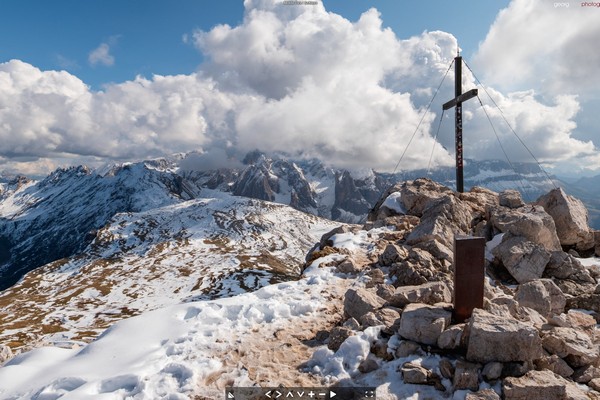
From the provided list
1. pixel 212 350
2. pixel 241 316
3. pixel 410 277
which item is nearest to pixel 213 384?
pixel 212 350

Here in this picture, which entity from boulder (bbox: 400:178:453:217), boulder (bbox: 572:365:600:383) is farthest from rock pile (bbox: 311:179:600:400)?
boulder (bbox: 400:178:453:217)

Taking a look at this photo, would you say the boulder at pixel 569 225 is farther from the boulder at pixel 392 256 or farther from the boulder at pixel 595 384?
the boulder at pixel 595 384

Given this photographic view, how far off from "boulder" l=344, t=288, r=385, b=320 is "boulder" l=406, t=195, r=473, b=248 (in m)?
8.99

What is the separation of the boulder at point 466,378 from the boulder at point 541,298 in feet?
21.2

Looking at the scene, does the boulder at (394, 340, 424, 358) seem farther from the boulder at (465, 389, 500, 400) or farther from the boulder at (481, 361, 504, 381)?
the boulder at (465, 389, 500, 400)

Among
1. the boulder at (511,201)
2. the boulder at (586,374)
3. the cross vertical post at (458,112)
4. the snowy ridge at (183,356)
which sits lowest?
the snowy ridge at (183,356)

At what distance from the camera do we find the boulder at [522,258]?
61.7 feet

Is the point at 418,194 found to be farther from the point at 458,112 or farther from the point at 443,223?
the point at 443,223

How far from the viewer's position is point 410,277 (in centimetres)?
1725

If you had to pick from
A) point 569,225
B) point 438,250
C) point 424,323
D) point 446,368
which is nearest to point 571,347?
point 446,368

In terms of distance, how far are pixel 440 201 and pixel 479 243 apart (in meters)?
13.8

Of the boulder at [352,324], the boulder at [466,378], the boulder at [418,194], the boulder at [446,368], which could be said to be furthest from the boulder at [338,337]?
the boulder at [418,194]

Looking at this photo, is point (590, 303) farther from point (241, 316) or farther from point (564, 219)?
point (241, 316)

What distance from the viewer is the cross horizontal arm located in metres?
26.8
